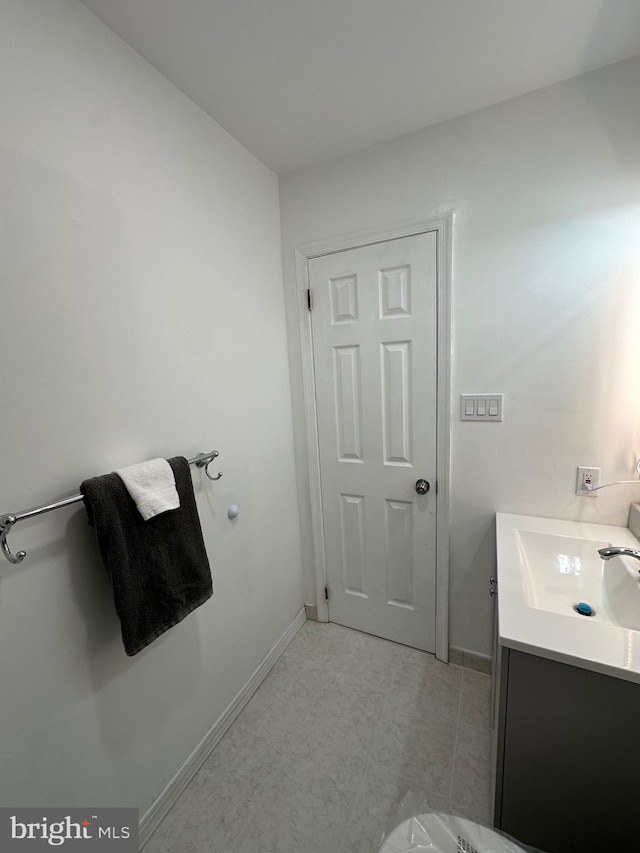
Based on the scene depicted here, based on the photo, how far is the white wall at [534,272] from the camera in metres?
1.23

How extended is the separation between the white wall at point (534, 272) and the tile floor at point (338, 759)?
49 centimetres

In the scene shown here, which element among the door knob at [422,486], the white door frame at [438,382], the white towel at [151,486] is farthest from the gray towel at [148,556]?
the door knob at [422,486]

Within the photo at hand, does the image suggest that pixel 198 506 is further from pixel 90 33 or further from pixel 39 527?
pixel 90 33

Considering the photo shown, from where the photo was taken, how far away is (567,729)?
82cm

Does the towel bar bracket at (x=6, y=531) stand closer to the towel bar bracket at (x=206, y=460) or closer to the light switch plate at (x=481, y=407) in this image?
the towel bar bracket at (x=206, y=460)

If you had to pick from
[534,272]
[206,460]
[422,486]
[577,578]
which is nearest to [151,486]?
[206,460]

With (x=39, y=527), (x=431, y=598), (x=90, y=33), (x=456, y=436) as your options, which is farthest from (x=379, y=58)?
(x=431, y=598)

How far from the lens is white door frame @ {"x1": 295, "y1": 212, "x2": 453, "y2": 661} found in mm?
1469

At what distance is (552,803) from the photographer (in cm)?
87

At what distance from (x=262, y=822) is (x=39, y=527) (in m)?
1.23

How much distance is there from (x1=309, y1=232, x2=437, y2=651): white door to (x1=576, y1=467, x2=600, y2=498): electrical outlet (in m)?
0.56

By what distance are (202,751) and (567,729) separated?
4.20 ft

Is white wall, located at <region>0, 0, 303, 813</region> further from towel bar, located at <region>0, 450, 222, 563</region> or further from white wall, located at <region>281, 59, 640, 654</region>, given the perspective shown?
white wall, located at <region>281, 59, 640, 654</region>

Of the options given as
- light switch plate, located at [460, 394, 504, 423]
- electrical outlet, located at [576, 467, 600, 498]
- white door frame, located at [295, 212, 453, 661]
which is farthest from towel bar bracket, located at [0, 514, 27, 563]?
electrical outlet, located at [576, 467, 600, 498]
